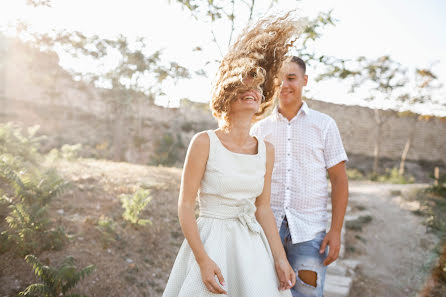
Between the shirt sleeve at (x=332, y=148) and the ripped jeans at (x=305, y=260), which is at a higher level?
the shirt sleeve at (x=332, y=148)

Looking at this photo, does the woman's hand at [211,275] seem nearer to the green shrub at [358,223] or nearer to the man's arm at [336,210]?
the man's arm at [336,210]

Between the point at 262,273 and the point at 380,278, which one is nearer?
the point at 262,273

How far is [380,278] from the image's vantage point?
4.92 metres

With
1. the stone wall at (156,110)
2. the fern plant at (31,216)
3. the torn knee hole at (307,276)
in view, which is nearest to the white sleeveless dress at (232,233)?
the torn knee hole at (307,276)

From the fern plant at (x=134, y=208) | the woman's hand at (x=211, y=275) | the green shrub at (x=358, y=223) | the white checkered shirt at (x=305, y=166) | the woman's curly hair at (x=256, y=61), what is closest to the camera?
the woman's hand at (x=211, y=275)

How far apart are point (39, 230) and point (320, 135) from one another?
3125mm

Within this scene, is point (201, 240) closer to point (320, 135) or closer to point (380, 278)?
point (320, 135)

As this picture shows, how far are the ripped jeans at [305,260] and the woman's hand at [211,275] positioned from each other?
3.19ft

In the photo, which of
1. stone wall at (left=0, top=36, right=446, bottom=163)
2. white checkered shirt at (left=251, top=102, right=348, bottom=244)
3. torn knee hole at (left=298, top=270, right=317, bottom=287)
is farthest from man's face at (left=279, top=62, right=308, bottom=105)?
stone wall at (left=0, top=36, right=446, bottom=163)

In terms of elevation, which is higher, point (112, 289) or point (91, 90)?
point (91, 90)

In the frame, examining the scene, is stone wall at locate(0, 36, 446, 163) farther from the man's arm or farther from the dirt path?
the man's arm

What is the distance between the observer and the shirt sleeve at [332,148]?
7.94 ft

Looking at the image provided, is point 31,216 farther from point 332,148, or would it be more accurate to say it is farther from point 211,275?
point 332,148

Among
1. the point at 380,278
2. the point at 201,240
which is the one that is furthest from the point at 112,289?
the point at 380,278
